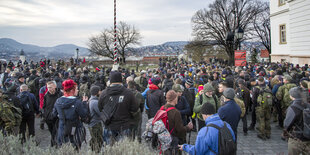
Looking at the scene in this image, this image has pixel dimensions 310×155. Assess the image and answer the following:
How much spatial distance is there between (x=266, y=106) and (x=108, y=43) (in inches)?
2279

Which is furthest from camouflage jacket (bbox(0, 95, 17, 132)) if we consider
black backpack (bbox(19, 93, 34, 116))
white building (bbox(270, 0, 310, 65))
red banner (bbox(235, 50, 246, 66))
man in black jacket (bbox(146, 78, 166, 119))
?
white building (bbox(270, 0, 310, 65))

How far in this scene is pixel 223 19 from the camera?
132 ft

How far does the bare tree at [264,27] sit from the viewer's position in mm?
40812

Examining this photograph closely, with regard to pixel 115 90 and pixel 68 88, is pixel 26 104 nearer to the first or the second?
pixel 68 88

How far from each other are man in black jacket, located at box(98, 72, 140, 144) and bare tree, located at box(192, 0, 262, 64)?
3706 cm

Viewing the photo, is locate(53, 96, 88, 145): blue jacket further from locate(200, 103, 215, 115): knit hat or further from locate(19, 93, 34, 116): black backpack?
locate(200, 103, 215, 115): knit hat

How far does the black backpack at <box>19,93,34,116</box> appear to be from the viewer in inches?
218

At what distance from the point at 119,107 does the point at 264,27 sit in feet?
164

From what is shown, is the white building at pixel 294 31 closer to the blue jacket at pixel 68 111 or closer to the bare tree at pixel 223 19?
the bare tree at pixel 223 19

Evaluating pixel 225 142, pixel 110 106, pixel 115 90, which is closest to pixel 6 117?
pixel 110 106

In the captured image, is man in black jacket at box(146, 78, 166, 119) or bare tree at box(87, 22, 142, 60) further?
bare tree at box(87, 22, 142, 60)

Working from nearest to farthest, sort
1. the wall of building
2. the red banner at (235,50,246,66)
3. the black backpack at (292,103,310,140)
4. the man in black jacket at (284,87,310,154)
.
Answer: the black backpack at (292,103,310,140), the man in black jacket at (284,87,310,154), the red banner at (235,50,246,66), the wall of building

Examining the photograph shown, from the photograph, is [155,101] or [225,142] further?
[155,101]

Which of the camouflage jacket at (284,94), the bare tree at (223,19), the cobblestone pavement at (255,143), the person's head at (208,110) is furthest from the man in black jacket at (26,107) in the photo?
the bare tree at (223,19)
